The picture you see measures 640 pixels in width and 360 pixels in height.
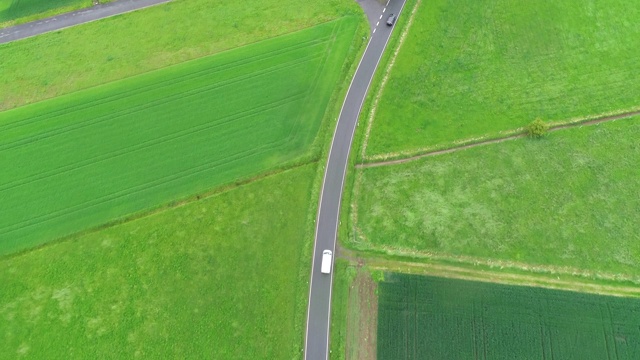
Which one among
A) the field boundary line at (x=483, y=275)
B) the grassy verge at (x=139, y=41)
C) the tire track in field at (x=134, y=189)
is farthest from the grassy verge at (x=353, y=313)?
the grassy verge at (x=139, y=41)

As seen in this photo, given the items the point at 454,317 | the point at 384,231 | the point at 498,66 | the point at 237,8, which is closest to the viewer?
the point at 454,317

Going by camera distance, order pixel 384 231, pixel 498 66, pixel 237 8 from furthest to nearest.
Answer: pixel 237 8, pixel 498 66, pixel 384 231

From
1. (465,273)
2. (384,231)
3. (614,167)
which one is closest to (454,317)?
(465,273)

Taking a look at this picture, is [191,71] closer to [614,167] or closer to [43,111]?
[43,111]

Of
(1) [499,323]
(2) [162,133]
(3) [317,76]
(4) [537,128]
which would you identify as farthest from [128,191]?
(4) [537,128]

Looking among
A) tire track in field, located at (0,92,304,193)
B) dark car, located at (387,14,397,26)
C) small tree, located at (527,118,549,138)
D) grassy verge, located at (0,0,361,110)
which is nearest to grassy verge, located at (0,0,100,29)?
grassy verge, located at (0,0,361,110)

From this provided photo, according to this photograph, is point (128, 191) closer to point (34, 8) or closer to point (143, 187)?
point (143, 187)

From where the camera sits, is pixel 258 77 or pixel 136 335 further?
pixel 258 77
